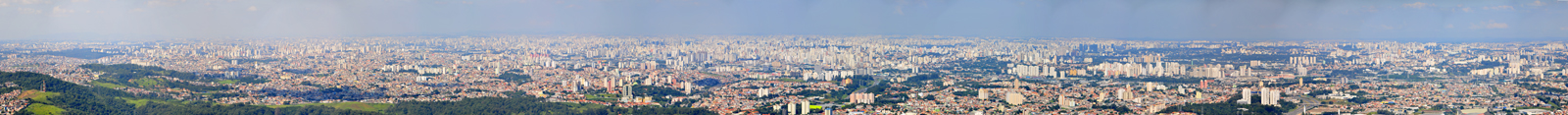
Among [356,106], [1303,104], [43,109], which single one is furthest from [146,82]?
[1303,104]

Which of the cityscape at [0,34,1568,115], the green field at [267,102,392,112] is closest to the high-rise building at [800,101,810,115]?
the cityscape at [0,34,1568,115]

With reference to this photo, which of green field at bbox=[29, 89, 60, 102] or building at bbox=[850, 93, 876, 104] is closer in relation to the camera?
green field at bbox=[29, 89, 60, 102]

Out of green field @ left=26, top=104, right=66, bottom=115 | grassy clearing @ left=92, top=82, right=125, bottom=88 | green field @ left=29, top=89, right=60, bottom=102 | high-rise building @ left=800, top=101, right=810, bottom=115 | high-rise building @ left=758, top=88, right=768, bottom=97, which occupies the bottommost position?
high-rise building @ left=800, top=101, right=810, bottom=115

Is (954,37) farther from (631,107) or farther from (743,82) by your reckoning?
(631,107)

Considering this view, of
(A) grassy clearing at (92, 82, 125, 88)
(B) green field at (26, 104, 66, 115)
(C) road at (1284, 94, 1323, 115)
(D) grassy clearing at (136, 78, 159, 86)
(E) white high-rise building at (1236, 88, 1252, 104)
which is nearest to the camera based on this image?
(B) green field at (26, 104, 66, 115)

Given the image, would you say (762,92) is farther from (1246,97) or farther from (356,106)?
(1246,97)

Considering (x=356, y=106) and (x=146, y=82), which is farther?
(x=146, y=82)

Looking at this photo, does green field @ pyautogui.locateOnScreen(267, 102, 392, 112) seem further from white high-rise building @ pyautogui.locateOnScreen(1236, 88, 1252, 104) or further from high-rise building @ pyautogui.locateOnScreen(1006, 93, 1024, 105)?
white high-rise building @ pyautogui.locateOnScreen(1236, 88, 1252, 104)
